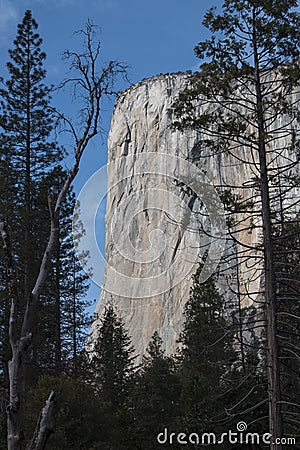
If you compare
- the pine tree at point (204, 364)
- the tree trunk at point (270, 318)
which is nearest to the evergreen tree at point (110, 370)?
the pine tree at point (204, 364)

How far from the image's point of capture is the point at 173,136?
44969 millimetres

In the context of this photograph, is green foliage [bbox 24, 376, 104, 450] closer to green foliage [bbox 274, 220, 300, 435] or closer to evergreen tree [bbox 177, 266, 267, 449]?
evergreen tree [bbox 177, 266, 267, 449]

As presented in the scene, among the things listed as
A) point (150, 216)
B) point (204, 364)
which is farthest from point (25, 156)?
point (150, 216)

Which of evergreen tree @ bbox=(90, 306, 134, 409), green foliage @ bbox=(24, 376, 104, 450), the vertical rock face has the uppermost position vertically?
the vertical rock face

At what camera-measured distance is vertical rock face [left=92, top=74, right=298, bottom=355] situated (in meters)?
40.1

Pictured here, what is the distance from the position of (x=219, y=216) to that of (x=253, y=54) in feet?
9.72

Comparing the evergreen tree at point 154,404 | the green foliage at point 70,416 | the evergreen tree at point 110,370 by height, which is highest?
the evergreen tree at point 110,370

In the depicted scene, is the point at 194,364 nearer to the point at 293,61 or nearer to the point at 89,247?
the point at 89,247

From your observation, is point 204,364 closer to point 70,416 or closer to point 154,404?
point 154,404

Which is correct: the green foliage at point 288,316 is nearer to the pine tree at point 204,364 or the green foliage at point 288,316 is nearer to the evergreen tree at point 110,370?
the pine tree at point 204,364

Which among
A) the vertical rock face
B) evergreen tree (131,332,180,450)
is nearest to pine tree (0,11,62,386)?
evergreen tree (131,332,180,450)

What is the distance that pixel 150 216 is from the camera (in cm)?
4488

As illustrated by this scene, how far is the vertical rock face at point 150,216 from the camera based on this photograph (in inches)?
1578

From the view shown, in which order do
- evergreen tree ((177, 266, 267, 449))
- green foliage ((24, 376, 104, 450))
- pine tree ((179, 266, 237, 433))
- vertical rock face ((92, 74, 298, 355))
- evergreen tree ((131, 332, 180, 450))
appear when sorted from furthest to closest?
vertical rock face ((92, 74, 298, 355)), evergreen tree ((131, 332, 180, 450)), pine tree ((179, 266, 237, 433)), green foliage ((24, 376, 104, 450)), evergreen tree ((177, 266, 267, 449))
